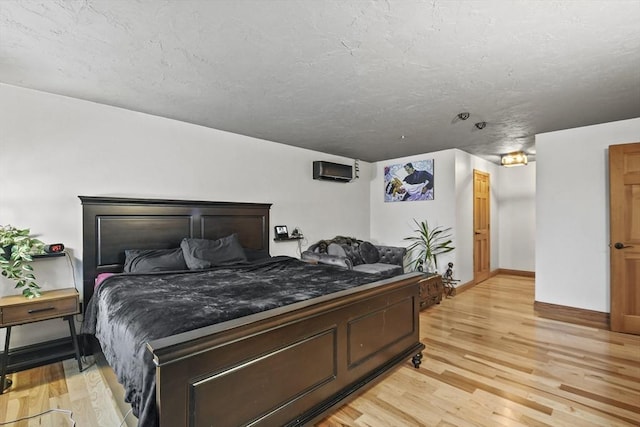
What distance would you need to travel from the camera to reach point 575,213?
148 inches

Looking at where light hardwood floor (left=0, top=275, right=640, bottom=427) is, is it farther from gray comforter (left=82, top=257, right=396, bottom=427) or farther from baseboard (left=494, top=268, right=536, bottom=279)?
baseboard (left=494, top=268, right=536, bottom=279)

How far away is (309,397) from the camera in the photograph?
1745 mm

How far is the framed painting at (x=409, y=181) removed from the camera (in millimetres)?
5250

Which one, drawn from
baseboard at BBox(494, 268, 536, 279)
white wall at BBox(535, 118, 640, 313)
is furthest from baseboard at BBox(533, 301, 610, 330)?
baseboard at BBox(494, 268, 536, 279)

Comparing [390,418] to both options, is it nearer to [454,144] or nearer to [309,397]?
[309,397]

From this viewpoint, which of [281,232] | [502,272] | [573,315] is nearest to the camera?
[573,315]

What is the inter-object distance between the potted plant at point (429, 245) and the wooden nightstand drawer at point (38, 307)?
451cm

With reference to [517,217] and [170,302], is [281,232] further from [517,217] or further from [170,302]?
[517,217]

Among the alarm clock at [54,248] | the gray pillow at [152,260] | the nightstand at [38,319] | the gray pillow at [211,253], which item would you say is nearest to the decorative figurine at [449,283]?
the gray pillow at [211,253]

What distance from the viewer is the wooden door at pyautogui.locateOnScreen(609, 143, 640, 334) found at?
3238 millimetres

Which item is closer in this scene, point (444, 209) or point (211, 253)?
point (211, 253)

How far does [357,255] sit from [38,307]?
3.75 meters

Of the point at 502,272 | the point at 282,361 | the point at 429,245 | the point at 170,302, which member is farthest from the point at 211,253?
the point at 502,272

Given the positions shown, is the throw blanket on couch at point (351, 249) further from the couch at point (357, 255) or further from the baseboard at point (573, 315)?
the baseboard at point (573, 315)
